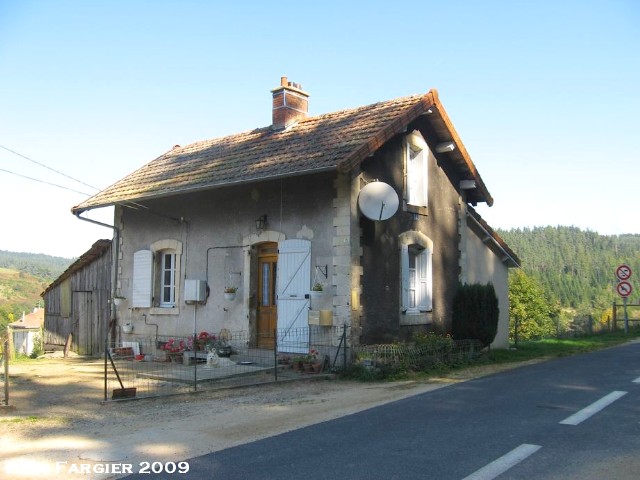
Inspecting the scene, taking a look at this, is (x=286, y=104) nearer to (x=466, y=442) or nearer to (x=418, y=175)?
(x=418, y=175)

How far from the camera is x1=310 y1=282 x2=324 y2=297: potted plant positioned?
11475 mm

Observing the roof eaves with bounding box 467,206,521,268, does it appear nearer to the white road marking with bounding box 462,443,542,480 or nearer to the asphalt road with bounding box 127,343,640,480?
the asphalt road with bounding box 127,343,640,480

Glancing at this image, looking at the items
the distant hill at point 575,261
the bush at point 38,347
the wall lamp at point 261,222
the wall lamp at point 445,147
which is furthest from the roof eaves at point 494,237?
the distant hill at point 575,261

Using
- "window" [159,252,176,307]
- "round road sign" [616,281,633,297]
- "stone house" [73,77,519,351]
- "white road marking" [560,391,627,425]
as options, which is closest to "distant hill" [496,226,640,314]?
"round road sign" [616,281,633,297]

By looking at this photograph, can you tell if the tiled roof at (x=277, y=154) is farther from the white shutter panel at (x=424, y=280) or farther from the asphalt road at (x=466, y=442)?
the asphalt road at (x=466, y=442)

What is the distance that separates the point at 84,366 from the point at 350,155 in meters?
7.42

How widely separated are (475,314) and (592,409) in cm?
655

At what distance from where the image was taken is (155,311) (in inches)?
566

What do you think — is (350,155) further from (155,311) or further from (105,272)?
(105,272)

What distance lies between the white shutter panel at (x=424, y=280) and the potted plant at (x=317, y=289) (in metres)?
2.86

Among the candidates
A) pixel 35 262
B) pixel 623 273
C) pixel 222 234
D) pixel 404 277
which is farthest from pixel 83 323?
pixel 35 262

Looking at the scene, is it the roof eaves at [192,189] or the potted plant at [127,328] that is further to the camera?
the potted plant at [127,328]

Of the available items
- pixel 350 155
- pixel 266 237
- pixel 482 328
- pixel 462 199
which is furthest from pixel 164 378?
pixel 462 199

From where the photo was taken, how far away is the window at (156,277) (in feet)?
47.2
